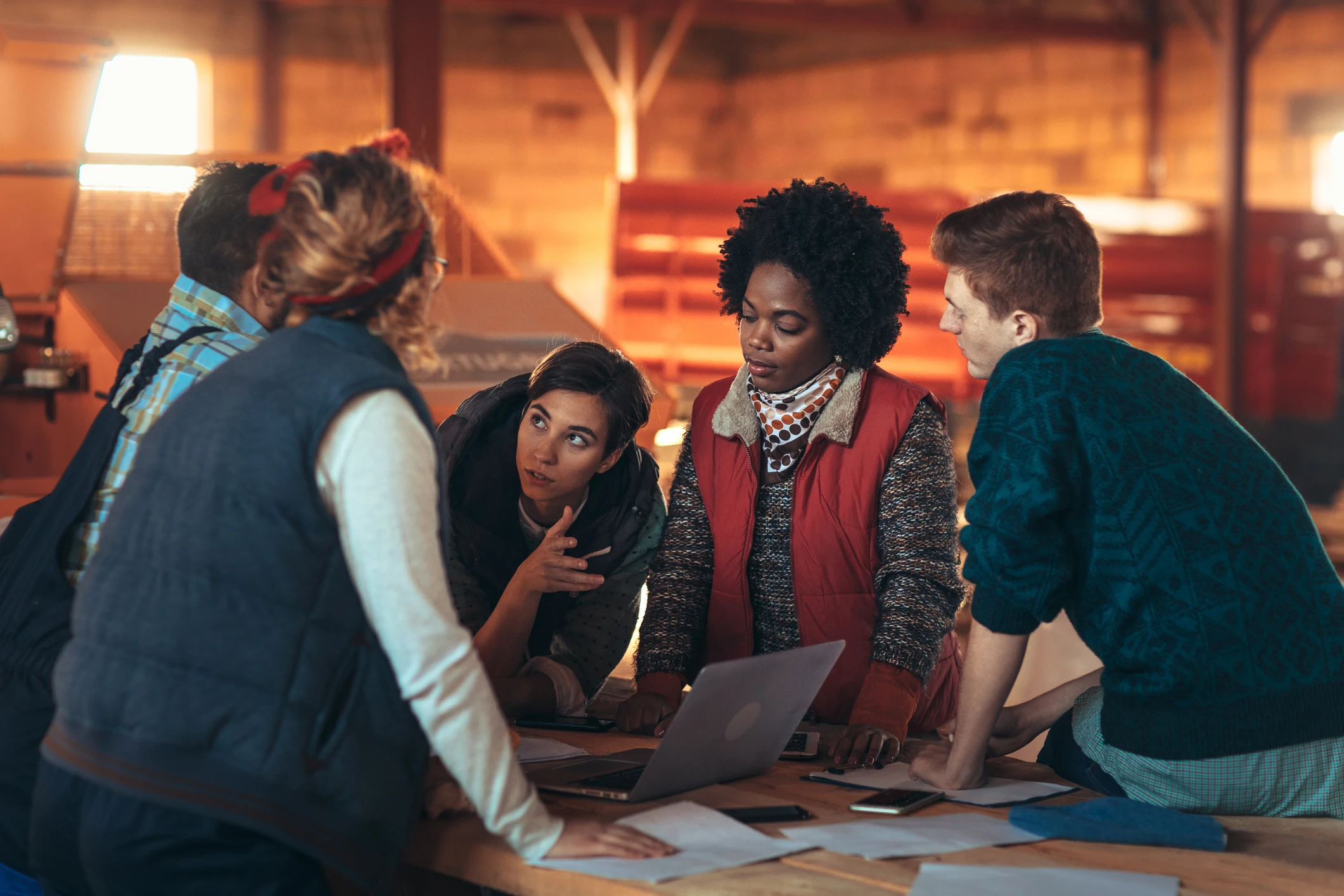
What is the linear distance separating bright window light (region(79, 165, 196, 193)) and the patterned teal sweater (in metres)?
3.10

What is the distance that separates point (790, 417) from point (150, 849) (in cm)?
118

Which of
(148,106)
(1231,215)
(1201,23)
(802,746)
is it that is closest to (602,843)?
(802,746)

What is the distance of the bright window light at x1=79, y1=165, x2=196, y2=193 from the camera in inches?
156

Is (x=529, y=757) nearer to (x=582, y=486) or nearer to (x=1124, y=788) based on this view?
(x=582, y=486)

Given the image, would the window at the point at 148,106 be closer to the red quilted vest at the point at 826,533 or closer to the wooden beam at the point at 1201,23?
the wooden beam at the point at 1201,23

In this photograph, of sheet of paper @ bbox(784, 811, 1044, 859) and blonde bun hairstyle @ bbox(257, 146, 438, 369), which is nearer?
blonde bun hairstyle @ bbox(257, 146, 438, 369)

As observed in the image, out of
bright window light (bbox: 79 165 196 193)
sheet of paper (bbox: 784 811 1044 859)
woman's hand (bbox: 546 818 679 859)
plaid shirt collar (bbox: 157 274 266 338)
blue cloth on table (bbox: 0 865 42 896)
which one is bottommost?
blue cloth on table (bbox: 0 865 42 896)

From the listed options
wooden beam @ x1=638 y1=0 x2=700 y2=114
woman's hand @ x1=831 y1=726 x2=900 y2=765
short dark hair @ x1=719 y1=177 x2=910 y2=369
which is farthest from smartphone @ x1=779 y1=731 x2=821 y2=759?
wooden beam @ x1=638 y1=0 x2=700 y2=114

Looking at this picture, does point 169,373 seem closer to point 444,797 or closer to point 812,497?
point 444,797

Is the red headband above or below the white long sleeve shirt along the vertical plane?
above

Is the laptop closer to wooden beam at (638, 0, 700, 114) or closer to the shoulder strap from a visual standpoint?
the shoulder strap

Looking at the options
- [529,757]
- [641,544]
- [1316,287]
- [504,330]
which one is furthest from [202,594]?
[1316,287]

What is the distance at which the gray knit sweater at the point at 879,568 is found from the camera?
6.62 ft

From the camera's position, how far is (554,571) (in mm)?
2008
